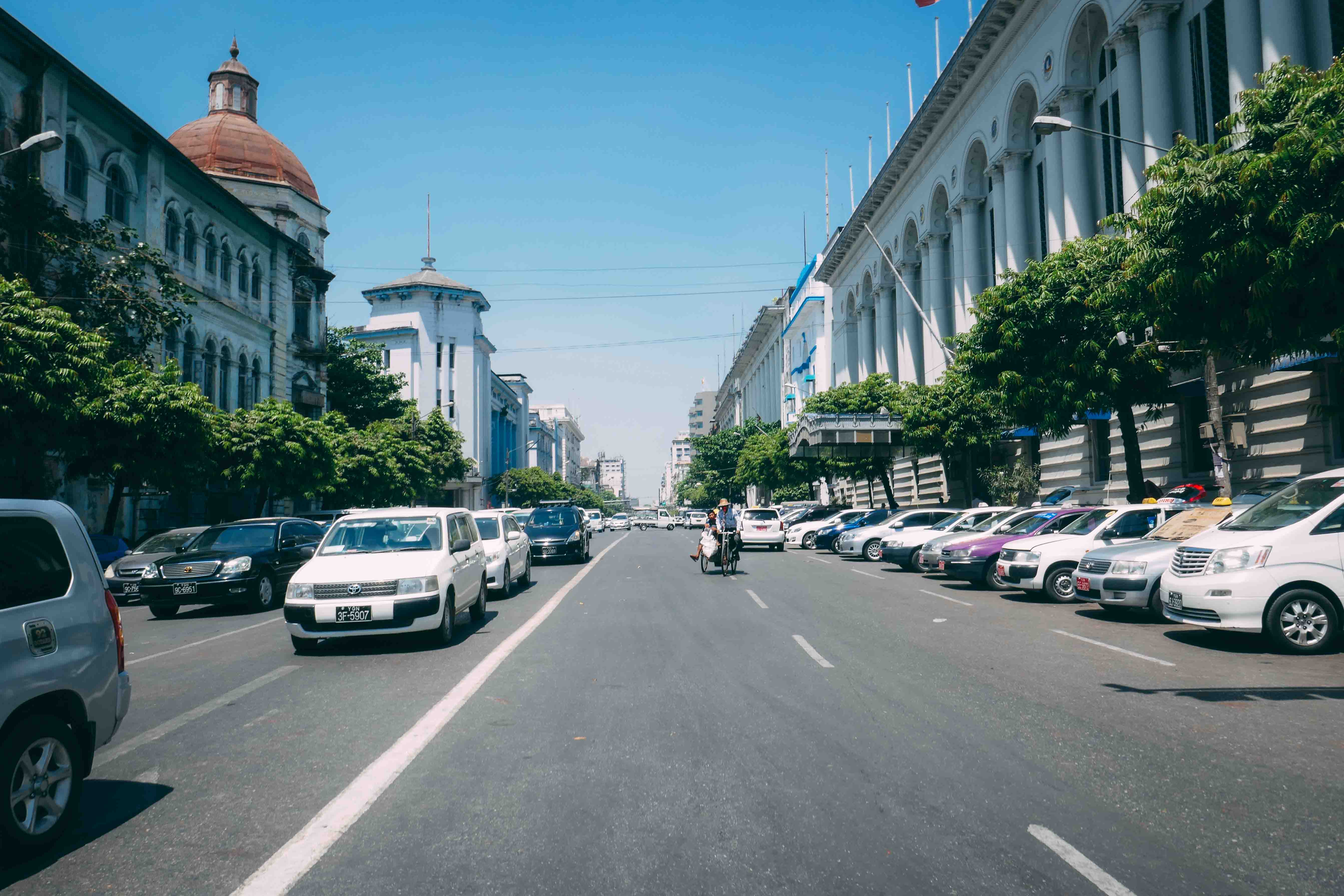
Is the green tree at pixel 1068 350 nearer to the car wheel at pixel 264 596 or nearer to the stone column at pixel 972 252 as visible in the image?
the car wheel at pixel 264 596

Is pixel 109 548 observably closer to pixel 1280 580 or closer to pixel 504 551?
pixel 504 551

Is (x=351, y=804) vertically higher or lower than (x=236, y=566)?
lower

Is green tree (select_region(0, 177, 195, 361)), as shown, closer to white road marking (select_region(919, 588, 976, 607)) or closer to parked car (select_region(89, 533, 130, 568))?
parked car (select_region(89, 533, 130, 568))

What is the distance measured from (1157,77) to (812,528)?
744 inches

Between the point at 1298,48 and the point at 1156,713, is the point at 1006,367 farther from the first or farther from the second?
the point at 1156,713

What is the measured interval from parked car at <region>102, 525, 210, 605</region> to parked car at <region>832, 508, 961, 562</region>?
1713cm

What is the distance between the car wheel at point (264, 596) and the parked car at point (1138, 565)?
521 inches

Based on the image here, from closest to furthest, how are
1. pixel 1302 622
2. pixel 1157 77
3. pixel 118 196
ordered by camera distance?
1. pixel 1302 622
2. pixel 1157 77
3. pixel 118 196

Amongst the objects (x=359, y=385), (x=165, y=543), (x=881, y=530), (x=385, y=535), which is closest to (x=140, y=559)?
(x=165, y=543)

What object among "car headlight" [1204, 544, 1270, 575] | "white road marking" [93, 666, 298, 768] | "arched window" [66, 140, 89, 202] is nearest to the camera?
"white road marking" [93, 666, 298, 768]

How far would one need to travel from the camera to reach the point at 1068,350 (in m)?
21.5

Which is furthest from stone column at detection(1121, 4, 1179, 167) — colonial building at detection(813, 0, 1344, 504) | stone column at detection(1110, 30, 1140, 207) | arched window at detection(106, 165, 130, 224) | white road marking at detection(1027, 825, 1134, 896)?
arched window at detection(106, 165, 130, 224)

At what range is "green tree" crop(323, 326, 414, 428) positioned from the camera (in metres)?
58.9

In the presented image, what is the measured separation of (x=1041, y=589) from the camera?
16.3 m
